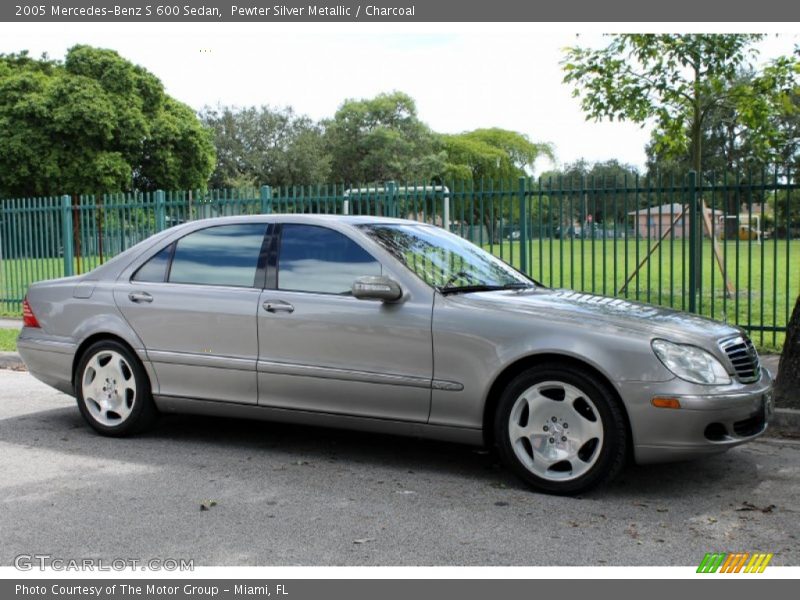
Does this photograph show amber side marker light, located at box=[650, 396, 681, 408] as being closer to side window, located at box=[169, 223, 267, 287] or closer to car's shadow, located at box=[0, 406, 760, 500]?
car's shadow, located at box=[0, 406, 760, 500]

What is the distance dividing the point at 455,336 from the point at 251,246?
5.68 ft

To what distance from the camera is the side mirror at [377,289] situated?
534cm

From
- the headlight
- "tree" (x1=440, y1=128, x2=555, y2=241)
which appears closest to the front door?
the headlight

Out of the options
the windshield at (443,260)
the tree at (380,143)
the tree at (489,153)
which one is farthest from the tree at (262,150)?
the windshield at (443,260)

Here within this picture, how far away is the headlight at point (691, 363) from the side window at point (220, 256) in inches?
107

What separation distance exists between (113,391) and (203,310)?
1034 millimetres

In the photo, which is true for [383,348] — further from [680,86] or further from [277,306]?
[680,86]

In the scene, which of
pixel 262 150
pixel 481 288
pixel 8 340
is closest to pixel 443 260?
pixel 481 288

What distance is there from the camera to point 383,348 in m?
5.41

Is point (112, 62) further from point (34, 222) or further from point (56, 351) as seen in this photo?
point (56, 351)

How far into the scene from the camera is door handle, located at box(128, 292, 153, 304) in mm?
6274

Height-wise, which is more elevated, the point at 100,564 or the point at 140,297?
the point at 140,297

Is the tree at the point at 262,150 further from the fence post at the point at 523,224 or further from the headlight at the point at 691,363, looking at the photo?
the headlight at the point at 691,363

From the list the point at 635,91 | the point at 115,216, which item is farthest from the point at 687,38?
the point at 115,216
